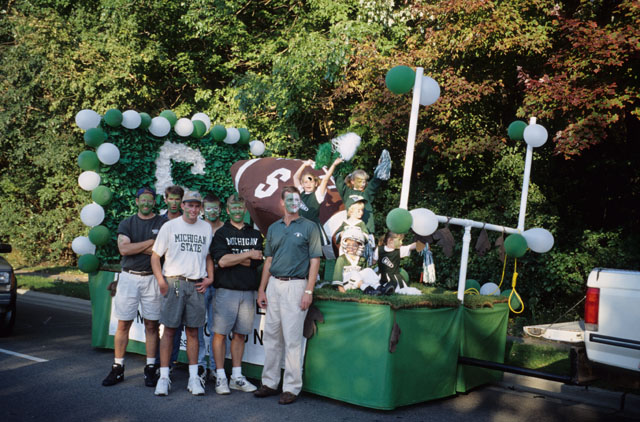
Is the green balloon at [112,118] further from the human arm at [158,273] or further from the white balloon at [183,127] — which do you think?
the human arm at [158,273]

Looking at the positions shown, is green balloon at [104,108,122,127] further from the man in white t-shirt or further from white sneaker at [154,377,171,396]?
white sneaker at [154,377,171,396]

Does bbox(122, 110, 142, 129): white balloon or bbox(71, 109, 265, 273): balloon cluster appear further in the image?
bbox(122, 110, 142, 129): white balloon

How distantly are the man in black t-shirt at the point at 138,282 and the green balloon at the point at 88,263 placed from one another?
1591mm

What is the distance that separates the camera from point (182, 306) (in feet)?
19.2

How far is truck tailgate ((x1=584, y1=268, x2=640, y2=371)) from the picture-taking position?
15.1 ft

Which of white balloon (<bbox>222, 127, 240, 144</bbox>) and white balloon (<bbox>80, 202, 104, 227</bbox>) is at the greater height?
white balloon (<bbox>222, 127, 240, 144</bbox>)

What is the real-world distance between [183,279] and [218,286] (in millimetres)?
356

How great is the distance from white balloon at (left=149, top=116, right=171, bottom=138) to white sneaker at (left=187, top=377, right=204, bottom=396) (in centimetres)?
425

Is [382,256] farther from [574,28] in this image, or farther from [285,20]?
[285,20]

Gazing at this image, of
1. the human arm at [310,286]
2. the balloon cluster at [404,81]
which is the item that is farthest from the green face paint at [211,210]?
the balloon cluster at [404,81]

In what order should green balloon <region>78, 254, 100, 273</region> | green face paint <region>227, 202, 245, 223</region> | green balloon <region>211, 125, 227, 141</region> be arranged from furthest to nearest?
green balloon <region>211, 125, 227, 141</region> < green balloon <region>78, 254, 100, 273</region> < green face paint <region>227, 202, 245, 223</region>

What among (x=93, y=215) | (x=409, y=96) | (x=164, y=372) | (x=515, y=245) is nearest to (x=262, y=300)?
(x=164, y=372)

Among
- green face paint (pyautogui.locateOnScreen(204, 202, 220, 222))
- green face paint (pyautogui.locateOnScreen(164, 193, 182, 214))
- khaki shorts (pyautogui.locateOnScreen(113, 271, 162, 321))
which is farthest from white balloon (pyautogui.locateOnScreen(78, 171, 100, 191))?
green face paint (pyautogui.locateOnScreen(204, 202, 220, 222))

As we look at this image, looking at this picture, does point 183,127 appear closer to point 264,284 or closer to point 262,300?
point 264,284
